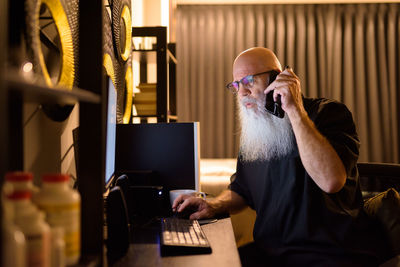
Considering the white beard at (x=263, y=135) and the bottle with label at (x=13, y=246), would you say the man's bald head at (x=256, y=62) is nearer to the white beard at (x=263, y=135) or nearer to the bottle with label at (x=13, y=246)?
the white beard at (x=263, y=135)

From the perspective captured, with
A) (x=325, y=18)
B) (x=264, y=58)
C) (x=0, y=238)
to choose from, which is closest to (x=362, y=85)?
(x=325, y=18)

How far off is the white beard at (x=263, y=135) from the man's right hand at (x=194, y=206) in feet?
1.19

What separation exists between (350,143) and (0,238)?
1225 millimetres

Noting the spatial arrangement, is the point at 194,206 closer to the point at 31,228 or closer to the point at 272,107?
the point at 272,107

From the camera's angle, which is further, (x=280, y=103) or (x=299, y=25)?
(x=299, y=25)

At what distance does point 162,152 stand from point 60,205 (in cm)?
109

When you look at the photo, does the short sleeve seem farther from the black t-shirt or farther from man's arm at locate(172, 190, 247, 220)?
man's arm at locate(172, 190, 247, 220)

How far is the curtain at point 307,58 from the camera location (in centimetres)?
446

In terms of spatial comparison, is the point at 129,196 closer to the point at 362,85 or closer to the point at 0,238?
the point at 0,238

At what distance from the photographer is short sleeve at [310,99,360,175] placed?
1.32m

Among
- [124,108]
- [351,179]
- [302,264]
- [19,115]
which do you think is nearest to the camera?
[19,115]

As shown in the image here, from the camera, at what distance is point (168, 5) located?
12.6 ft

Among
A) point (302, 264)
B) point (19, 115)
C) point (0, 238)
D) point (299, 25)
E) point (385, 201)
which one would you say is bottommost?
point (302, 264)

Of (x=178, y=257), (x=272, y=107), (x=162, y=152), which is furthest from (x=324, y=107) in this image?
(x=178, y=257)
